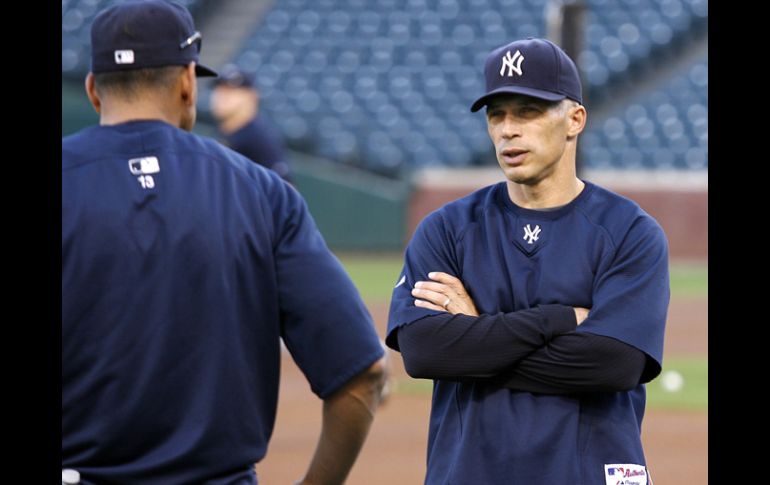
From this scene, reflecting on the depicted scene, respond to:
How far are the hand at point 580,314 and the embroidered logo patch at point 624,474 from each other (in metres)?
0.42

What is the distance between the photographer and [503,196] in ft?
13.0

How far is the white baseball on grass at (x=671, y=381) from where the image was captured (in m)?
11.2

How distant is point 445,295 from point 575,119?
668 millimetres

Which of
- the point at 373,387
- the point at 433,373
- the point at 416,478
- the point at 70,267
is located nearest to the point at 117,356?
the point at 70,267

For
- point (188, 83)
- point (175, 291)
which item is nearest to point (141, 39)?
point (188, 83)

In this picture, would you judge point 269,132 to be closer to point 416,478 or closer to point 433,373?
point 416,478

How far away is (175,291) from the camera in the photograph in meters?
3.21

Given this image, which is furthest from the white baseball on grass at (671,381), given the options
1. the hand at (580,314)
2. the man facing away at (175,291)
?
the man facing away at (175,291)

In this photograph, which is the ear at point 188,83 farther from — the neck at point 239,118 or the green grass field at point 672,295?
the green grass field at point 672,295

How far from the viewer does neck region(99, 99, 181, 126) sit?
3.39 m

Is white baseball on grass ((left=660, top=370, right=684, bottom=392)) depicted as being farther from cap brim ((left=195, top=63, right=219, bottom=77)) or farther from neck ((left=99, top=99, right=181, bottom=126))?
neck ((left=99, top=99, right=181, bottom=126))

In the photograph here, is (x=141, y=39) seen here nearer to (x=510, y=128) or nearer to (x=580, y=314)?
(x=510, y=128)

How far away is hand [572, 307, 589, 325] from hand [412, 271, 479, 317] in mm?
290

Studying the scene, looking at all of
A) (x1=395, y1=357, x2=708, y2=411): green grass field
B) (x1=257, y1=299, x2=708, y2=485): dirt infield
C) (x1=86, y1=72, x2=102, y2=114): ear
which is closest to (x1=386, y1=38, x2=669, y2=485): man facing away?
(x1=86, y1=72, x2=102, y2=114): ear
